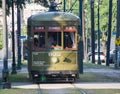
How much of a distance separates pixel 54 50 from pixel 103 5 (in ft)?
168

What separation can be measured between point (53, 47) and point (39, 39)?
0.71m

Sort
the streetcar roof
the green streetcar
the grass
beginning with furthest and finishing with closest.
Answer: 1. the streetcar roof
2. the green streetcar
3. the grass

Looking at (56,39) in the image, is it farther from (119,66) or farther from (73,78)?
(119,66)

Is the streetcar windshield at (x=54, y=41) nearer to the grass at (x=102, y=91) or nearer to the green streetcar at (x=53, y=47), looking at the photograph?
the green streetcar at (x=53, y=47)

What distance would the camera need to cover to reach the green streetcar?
25406mm

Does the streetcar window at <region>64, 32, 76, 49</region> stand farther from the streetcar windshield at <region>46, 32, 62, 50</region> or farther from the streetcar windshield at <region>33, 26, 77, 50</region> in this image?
the streetcar windshield at <region>46, 32, 62, 50</region>

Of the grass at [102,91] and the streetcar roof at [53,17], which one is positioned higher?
the streetcar roof at [53,17]

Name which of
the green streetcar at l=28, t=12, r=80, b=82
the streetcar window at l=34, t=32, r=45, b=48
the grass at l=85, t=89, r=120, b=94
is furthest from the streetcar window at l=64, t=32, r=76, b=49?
the grass at l=85, t=89, r=120, b=94

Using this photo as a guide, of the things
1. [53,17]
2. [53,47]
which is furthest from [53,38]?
[53,17]

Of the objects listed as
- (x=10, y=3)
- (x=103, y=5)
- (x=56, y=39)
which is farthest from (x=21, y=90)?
(x=103, y=5)

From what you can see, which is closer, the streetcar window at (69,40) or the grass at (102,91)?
the grass at (102,91)

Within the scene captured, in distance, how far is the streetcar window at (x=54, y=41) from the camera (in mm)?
25438

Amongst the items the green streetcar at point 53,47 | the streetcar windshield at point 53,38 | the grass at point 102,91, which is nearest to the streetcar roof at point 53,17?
the green streetcar at point 53,47

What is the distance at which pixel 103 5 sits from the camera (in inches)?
2995
